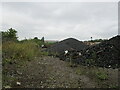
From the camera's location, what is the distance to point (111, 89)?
6.49m

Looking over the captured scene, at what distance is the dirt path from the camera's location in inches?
260

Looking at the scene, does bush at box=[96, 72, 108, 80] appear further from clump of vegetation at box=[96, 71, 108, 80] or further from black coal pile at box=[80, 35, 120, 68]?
black coal pile at box=[80, 35, 120, 68]

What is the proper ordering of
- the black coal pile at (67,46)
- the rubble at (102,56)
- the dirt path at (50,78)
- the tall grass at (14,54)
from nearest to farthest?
1. the dirt path at (50,78)
2. the tall grass at (14,54)
3. the rubble at (102,56)
4. the black coal pile at (67,46)

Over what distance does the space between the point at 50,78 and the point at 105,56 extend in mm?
4064

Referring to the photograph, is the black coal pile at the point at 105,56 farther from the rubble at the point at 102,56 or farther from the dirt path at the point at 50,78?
the dirt path at the point at 50,78

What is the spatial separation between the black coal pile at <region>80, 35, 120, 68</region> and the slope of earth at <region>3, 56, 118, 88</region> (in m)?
1.32

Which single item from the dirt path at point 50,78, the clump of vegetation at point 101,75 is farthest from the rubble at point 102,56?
the dirt path at point 50,78

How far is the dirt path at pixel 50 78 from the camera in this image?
660cm

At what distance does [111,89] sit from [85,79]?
98 cm

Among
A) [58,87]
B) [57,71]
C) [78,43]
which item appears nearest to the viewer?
[58,87]

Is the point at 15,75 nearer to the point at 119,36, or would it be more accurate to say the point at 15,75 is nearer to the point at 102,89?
the point at 102,89

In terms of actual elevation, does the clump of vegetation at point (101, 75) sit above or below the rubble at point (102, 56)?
below

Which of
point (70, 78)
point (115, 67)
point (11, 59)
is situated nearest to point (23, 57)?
point (11, 59)

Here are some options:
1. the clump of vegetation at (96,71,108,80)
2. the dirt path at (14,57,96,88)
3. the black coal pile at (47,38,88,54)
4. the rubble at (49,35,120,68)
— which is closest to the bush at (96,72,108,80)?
the clump of vegetation at (96,71,108,80)
